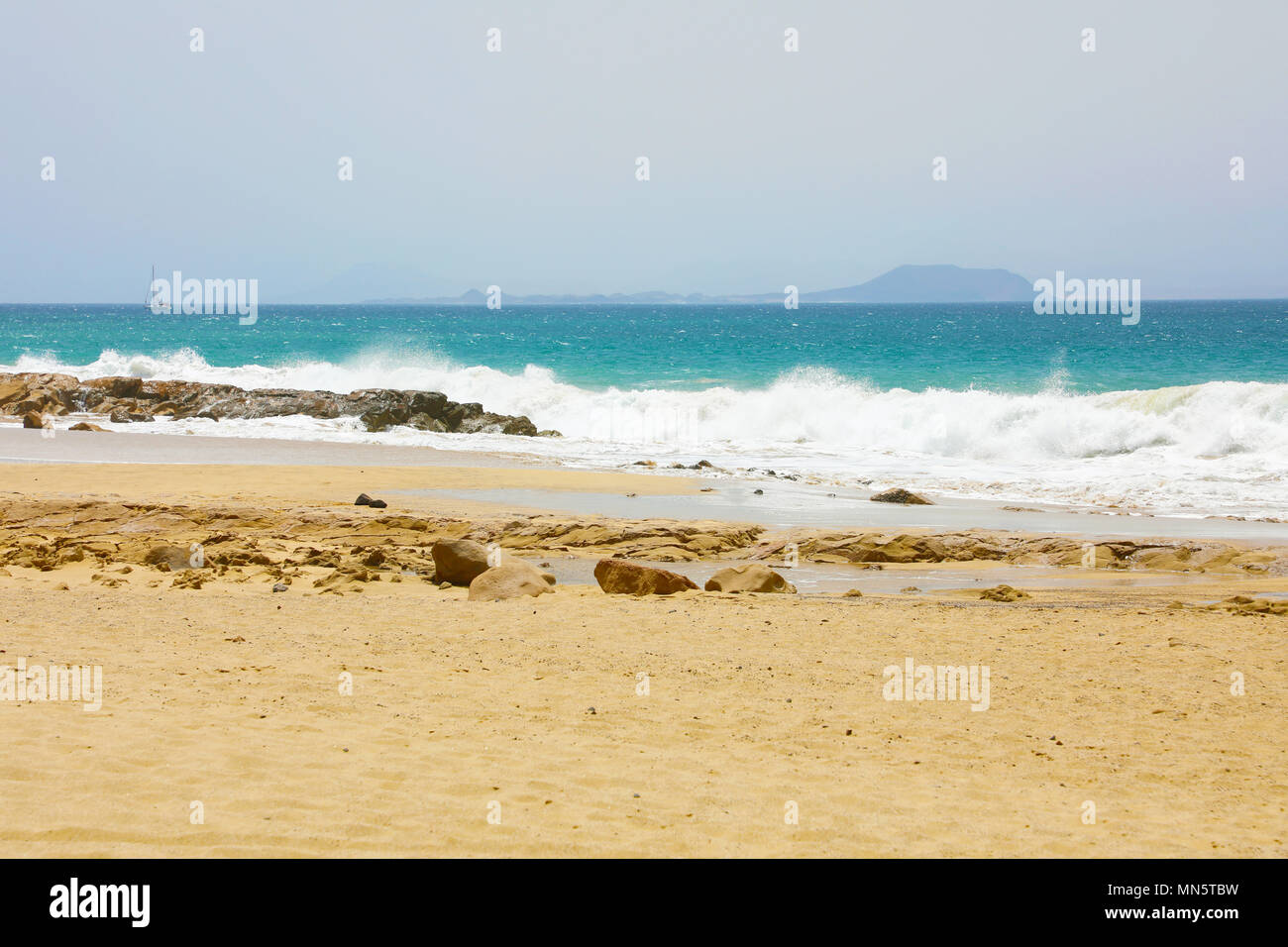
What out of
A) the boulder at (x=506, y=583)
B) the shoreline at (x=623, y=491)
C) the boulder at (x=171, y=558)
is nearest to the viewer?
the boulder at (x=506, y=583)

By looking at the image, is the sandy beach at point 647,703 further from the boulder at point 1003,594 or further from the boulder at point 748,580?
the boulder at point 748,580

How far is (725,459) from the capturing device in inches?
862

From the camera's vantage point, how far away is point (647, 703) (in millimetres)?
6500

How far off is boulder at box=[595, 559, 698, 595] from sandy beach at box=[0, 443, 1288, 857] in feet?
0.63

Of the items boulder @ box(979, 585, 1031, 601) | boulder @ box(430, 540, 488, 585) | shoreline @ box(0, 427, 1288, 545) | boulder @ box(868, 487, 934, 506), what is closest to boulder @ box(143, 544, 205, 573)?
boulder @ box(430, 540, 488, 585)

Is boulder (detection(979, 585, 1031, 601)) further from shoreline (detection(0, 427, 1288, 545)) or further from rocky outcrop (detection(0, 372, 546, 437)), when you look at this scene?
rocky outcrop (detection(0, 372, 546, 437))

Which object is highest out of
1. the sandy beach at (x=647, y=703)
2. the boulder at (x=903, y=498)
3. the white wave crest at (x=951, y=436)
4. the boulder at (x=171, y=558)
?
the white wave crest at (x=951, y=436)

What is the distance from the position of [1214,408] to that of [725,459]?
11.6m

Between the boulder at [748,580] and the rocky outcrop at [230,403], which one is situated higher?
the rocky outcrop at [230,403]

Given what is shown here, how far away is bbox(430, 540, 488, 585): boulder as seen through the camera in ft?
34.2

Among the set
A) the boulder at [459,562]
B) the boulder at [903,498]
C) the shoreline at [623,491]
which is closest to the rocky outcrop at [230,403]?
the shoreline at [623,491]

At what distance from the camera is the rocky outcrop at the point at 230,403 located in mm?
28125

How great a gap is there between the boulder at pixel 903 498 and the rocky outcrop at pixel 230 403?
43.4 ft

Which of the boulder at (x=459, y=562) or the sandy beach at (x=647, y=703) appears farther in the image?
the boulder at (x=459, y=562)
